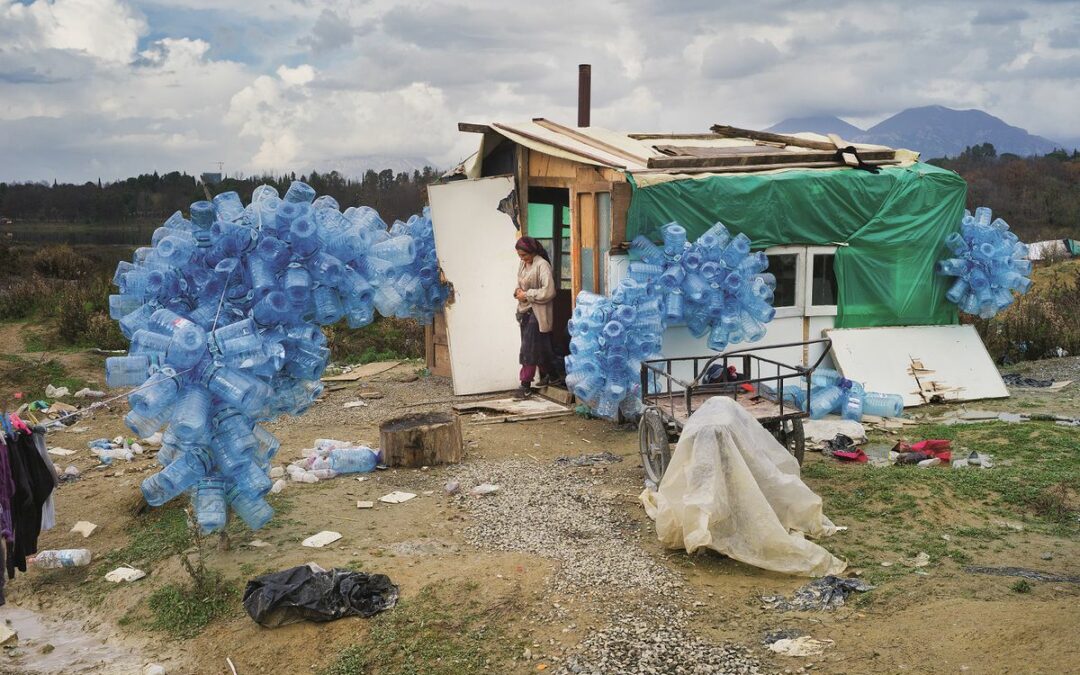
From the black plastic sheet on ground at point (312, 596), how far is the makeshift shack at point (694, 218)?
17.0 feet

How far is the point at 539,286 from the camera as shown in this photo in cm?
1088

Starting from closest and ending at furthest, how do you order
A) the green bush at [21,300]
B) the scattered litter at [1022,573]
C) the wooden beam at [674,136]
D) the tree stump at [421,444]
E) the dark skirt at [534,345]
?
the scattered litter at [1022,573] < the tree stump at [421,444] < the dark skirt at [534,345] < the wooden beam at [674,136] < the green bush at [21,300]

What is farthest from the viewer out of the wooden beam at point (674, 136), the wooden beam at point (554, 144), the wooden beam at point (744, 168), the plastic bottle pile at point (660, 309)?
the wooden beam at point (674, 136)

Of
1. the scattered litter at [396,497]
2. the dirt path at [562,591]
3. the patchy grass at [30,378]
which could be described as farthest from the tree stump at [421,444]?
the patchy grass at [30,378]

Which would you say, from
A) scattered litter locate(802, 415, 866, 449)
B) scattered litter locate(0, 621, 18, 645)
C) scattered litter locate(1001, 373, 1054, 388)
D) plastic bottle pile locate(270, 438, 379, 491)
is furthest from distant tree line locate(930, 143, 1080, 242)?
scattered litter locate(0, 621, 18, 645)

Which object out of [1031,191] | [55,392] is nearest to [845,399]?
[55,392]

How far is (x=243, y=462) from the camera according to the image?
6316 millimetres

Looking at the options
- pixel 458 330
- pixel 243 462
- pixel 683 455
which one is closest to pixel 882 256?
pixel 458 330

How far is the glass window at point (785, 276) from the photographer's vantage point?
10930 millimetres

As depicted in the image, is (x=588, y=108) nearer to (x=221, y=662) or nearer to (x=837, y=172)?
(x=837, y=172)

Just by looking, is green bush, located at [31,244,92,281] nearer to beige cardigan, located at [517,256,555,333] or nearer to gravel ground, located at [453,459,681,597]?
beige cardigan, located at [517,256,555,333]

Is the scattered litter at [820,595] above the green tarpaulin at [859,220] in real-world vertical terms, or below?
below

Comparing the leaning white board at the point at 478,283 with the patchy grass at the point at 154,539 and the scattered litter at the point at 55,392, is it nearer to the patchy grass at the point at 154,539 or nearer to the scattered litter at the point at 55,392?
the patchy grass at the point at 154,539

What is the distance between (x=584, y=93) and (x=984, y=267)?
565cm
